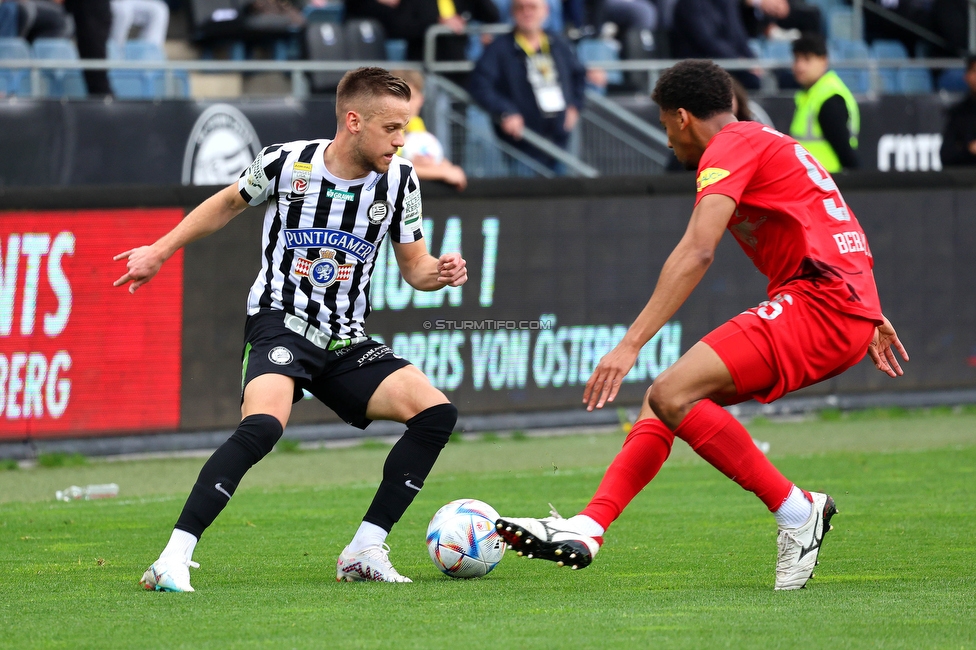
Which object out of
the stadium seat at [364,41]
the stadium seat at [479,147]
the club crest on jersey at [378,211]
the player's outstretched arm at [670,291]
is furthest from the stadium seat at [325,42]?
the player's outstretched arm at [670,291]

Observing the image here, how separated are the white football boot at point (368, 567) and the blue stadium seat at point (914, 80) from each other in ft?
42.2

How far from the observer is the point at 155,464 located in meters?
10.4

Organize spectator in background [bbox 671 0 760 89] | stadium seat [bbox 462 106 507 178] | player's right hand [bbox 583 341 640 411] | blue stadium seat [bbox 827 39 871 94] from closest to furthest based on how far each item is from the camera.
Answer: player's right hand [bbox 583 341 640 411] < stadium seat [bbox 462 106 507 178] < spectator in background [bbox 671 0 760 89] < blue stadium seat [bbox 827 39 871 94]

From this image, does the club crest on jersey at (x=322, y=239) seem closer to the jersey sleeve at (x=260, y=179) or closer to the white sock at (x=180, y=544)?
the jersey sleeve at (x=260, y=179)

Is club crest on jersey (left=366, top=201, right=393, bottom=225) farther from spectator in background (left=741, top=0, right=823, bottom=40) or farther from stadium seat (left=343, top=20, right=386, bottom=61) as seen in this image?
spectator in background (left=741, top=0, right=823, bottom=40)

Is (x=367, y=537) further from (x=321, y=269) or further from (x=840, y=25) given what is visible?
(x=840, y=25)

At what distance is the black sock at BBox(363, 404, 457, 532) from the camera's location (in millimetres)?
5883

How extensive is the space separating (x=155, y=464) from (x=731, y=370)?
6194 millimetres

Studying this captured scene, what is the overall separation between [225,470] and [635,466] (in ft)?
5.27

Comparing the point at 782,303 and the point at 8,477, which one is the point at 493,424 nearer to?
the point at 8,477

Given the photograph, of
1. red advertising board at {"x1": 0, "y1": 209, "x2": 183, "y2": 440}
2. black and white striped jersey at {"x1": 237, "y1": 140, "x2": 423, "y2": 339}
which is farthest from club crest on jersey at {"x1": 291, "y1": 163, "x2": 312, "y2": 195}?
red advertising board at {"x1": 0, "y1": 209, "x2": 183, "y2": 440}

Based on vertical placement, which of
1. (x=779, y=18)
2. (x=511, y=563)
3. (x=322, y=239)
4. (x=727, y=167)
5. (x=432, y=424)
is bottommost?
(x=511, y=563)

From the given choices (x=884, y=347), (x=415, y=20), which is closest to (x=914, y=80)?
(x=415, y=20)

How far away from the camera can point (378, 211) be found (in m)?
5.99
